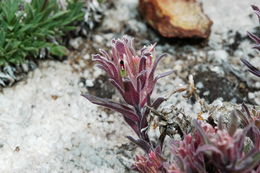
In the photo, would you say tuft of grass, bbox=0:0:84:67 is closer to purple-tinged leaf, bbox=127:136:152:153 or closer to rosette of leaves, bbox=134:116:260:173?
purple-tinged leaf, bbox=127:136:152:153

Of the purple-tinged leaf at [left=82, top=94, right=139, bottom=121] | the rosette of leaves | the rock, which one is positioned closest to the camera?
the rosette of leaves

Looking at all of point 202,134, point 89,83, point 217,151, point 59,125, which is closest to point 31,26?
point 89,83

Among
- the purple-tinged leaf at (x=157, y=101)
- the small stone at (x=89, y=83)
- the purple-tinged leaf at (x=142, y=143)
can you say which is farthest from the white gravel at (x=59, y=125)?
the purple-tinged leaf at (x=157, y=101)

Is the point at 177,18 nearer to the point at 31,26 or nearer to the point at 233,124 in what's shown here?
the point at 31,26

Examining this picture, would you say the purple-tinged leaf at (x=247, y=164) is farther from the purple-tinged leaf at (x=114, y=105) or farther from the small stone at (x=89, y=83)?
the small stone at (x=89, y=83)

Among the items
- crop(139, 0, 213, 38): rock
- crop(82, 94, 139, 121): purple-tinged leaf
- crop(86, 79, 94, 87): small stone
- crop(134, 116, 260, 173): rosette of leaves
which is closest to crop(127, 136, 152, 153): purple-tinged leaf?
crop(82, 94, 139, 121): purple-tinged leaf

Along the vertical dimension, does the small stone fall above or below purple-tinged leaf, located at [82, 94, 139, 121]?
below

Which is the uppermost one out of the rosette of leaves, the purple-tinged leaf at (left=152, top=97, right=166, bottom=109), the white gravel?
the rosette of leaves

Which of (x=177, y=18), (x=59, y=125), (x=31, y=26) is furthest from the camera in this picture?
(x=177, y=18)
